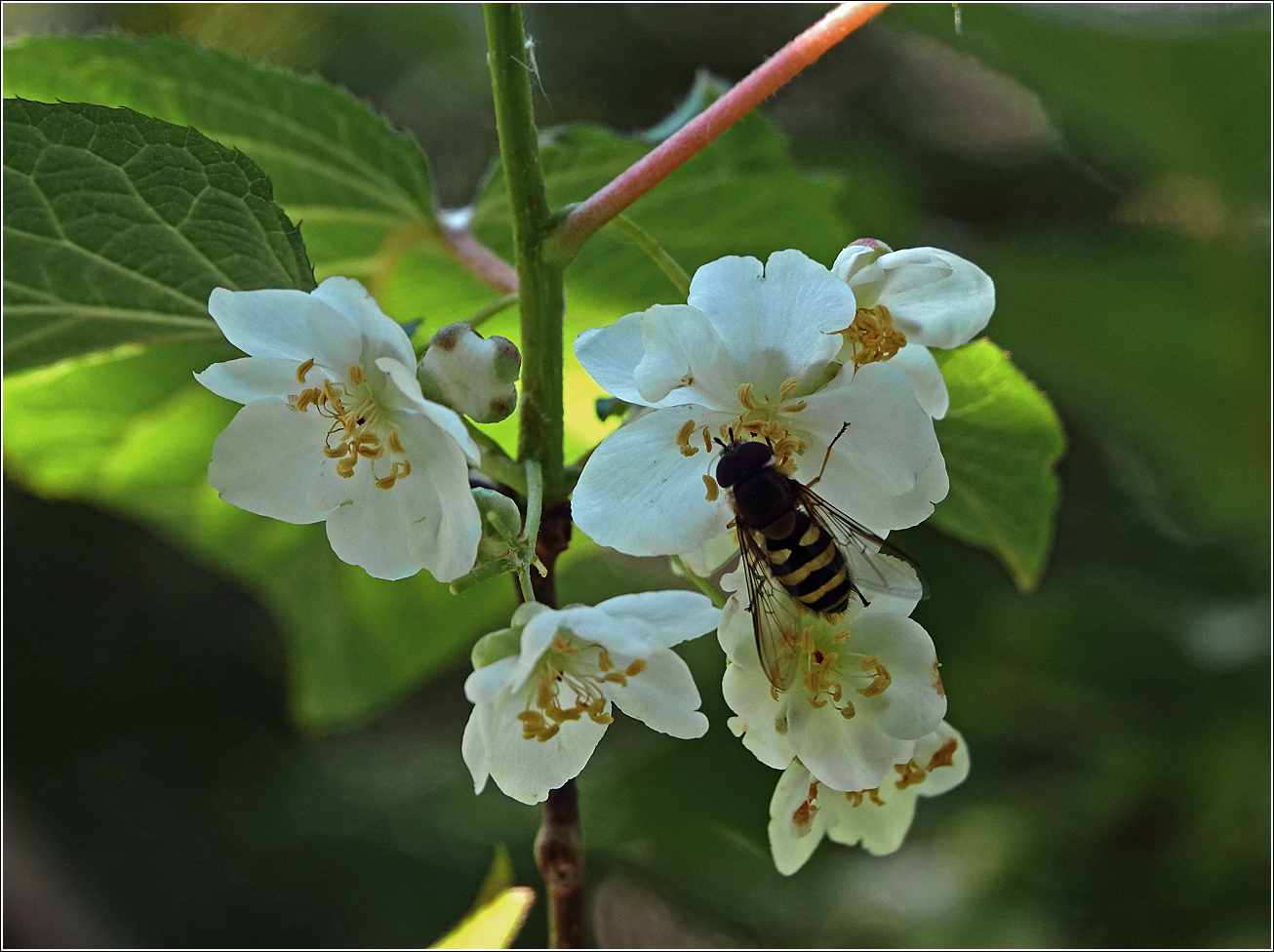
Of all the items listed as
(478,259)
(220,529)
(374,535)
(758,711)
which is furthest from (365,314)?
(220,529)

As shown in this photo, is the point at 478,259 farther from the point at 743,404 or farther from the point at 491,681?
the point at 491,681

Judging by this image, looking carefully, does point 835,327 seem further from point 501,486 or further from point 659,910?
point 659,910

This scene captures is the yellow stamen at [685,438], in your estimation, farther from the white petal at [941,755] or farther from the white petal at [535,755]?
the white petal at [941,755]

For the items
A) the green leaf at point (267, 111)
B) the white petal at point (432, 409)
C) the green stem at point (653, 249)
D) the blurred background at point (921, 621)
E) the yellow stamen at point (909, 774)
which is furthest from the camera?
the blurred background at point (921, 621)

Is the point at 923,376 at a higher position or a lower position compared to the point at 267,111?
lower

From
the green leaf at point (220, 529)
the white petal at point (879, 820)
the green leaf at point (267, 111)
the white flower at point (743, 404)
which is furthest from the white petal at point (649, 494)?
the green leaf at point (220, 529)

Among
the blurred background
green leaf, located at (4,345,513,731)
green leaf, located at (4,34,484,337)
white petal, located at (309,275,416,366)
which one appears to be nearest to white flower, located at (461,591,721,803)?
white petal, located at (309,275,416,366)

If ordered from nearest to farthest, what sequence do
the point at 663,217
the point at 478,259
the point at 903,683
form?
the point at 903,683, the point at 478,259, the point at 663,217
